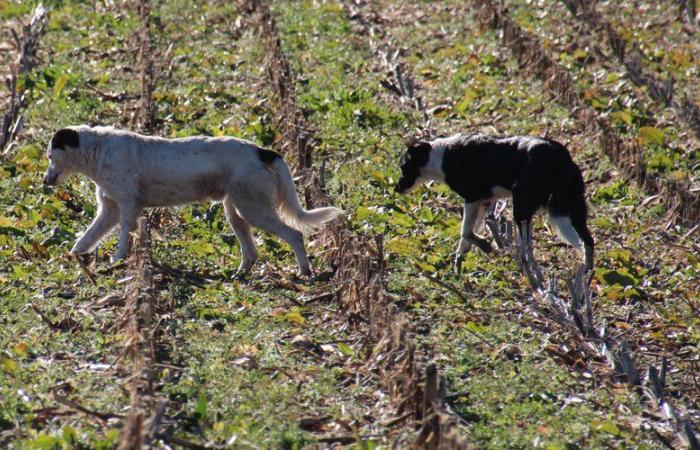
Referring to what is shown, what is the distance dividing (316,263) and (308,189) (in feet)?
4.00

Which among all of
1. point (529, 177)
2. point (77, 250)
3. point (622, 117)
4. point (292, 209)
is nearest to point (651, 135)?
point (622, 117)

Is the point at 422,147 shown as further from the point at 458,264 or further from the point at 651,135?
the point at 651,135

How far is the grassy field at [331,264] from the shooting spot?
267 inches

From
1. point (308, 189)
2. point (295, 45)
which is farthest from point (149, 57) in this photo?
point (308, 189)

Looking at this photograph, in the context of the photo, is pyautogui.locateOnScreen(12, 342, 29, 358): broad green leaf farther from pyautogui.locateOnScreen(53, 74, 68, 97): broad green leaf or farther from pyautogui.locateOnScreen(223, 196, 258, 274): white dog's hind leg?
pyautogui.locateOnScreen(53, 74, 68, 97): broad green leaf

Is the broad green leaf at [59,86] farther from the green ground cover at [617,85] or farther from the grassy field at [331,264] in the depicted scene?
the green ground cover at [617,85]

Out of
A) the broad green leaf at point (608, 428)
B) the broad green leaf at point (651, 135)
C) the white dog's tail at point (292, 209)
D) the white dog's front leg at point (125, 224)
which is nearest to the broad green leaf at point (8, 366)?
the white dog's front leg at point (125, 224)

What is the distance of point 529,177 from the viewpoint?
32.0 feet

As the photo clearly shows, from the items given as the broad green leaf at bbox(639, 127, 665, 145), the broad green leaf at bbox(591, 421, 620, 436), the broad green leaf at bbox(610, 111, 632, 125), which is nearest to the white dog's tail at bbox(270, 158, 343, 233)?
the broad green leaf at bbox(591, 421, 620, 436)

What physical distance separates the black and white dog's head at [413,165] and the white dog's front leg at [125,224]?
2.71 metres

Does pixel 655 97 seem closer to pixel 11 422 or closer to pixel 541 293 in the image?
pixel 541 293

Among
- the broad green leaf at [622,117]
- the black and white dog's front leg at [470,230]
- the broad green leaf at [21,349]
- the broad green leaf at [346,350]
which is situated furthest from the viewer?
the broad green leaf at [622,117]

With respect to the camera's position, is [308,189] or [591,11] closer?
[308,189]

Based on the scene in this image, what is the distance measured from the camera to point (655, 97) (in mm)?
14547
